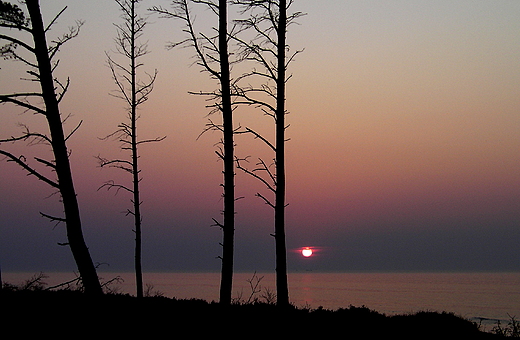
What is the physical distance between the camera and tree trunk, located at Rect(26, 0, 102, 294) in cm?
1202

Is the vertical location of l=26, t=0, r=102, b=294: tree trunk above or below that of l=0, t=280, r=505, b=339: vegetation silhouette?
above

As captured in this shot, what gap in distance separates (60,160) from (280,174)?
17.9ft

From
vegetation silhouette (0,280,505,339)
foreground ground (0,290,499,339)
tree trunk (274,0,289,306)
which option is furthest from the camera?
tree trunk (274,0,289,306)

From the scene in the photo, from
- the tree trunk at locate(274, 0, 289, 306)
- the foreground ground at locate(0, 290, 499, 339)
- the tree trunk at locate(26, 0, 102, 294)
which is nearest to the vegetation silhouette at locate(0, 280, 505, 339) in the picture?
the foreground ground at locate(0, 290, 499, 339)

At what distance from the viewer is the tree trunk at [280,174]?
14.0 metres

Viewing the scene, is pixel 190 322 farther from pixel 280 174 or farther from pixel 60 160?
pixel 280 174

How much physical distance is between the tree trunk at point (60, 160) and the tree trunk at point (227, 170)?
337 cm

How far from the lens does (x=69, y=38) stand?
12320mm

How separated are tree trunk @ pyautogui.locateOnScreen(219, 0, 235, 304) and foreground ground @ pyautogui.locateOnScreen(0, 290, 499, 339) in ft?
5.11

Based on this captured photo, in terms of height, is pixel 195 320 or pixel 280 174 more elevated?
pixel 280 174

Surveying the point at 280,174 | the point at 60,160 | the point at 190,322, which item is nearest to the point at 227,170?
the point at 280,174

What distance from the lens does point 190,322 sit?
32.4 feet

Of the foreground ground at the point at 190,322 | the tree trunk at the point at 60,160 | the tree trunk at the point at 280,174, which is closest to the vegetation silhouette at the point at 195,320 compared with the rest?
the foreground ground at the point at 190,322

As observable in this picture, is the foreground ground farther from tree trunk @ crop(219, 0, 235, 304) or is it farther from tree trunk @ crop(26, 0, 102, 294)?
tree trunk @ crop(219, 0, 235, 304)
